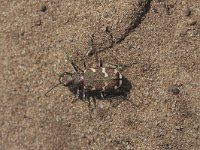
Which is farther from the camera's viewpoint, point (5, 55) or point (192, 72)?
point (5, 55)

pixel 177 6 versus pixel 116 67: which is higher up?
pixel 177 6

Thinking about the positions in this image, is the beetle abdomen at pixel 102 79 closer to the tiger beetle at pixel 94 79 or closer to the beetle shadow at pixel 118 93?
the tiger beetle at pixel 94 79

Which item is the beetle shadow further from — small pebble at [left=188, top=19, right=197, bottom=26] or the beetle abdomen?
small pebble at [left=188, top=19, right=197, bottom=26]

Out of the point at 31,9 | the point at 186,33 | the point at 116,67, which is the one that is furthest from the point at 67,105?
the point at 186,33

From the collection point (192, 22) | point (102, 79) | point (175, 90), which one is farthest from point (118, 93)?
point (192, 22)

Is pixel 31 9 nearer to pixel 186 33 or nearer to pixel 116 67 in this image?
pixel 116 67

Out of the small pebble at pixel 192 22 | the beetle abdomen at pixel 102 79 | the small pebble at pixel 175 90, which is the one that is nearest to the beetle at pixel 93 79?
the beetle abdomen at pixel 102 79

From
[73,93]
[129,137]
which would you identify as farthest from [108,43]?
[129,137]

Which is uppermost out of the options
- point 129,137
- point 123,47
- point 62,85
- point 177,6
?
point 177,6

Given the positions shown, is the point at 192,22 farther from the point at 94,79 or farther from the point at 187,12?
the point at 94,79
